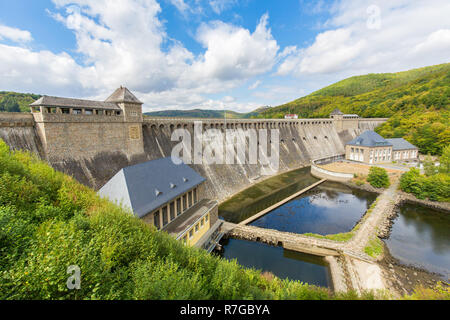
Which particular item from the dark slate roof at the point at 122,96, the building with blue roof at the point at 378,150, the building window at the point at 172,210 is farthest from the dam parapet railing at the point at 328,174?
the dark slate roof at the point at 122,96

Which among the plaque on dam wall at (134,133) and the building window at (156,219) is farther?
the plaque on dam wall at (134,133)

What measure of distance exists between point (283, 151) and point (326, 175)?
43.3ft

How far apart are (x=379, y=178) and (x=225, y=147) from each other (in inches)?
1198

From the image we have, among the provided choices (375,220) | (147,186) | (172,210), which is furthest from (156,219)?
(375,220)

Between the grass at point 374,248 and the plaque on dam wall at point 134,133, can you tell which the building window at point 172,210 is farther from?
the grass at point 374,248

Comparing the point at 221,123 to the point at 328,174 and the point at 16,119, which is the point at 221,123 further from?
the point at 16,119

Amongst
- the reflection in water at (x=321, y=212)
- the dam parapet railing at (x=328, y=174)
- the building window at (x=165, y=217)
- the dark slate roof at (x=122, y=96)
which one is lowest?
the reflection in water at (x=321, y=212)

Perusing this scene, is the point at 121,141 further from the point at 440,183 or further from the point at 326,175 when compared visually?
the point at 440,183

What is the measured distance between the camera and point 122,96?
1045 inches

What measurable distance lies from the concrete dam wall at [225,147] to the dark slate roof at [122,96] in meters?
4.75

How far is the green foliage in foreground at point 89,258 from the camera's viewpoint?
18.6ft

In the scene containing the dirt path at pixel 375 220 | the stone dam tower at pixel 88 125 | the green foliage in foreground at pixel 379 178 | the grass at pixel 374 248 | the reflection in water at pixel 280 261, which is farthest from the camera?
the green foliage in foreground at pixel 379 178

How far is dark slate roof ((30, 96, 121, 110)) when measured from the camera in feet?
65.2

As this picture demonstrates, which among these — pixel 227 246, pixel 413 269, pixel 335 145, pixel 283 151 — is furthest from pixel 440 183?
pixel 335 145
